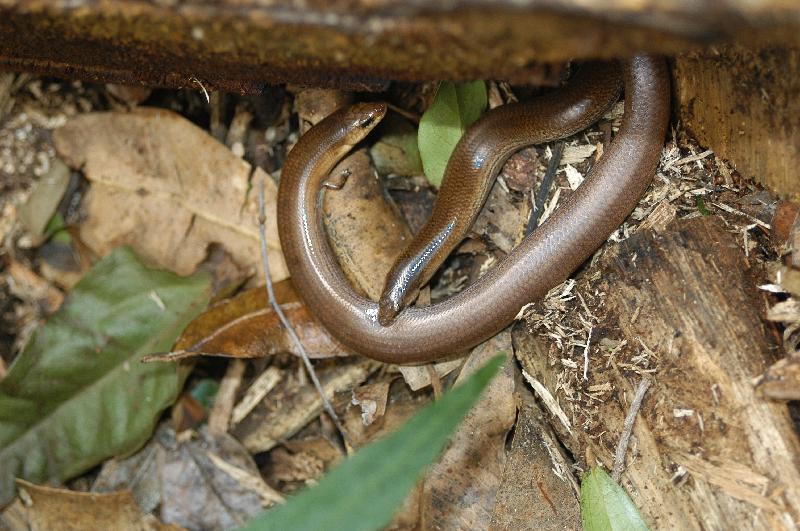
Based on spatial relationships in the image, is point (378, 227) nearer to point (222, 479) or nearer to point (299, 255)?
point (299, 255)

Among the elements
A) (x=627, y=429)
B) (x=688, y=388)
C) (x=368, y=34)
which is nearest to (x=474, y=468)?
(x=627, y=429)

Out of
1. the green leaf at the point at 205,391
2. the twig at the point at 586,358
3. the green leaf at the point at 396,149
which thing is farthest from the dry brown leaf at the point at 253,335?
the twig at the point at 586,358

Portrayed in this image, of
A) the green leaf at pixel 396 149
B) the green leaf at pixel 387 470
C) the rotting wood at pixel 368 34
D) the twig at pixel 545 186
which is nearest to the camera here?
the rotting wood at pixel 368 34

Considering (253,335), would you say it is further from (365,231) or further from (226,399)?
(365,231)

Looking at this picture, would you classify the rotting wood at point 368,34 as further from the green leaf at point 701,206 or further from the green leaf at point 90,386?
the green leaf at point 90,386

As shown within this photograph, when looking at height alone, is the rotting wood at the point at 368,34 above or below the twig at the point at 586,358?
above

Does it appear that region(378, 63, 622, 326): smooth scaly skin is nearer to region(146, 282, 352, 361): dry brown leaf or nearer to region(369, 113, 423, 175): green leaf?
region(369, 113, 423, 175): green leaf

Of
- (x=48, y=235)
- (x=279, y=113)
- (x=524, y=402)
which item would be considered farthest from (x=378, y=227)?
(x=48, y=235)
